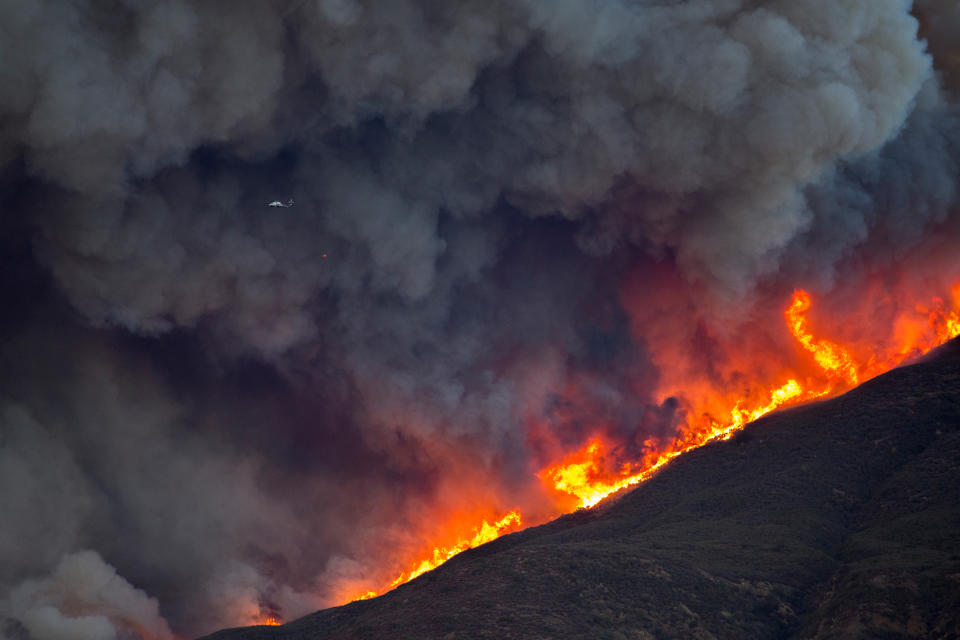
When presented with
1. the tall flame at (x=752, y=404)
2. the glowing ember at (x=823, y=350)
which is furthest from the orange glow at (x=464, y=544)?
the glowing ember at (x=823, y=350)

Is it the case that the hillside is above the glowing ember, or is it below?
below

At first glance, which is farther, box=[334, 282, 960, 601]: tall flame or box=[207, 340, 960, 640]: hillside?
box=[334, 282, 960, 601]: tall flame

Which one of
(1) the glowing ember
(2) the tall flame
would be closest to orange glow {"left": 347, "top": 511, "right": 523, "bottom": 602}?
(2) the tall flame

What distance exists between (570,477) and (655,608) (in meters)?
21.5

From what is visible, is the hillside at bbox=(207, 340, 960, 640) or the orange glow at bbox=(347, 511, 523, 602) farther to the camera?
the orange glow at bbox=(347, 511, 523, 602)

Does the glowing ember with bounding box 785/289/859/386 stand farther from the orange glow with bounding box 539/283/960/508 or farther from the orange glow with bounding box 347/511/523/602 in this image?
the orange glow with bounding box 347/511/523/602

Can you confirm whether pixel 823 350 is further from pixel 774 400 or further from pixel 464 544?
pixel 464 544

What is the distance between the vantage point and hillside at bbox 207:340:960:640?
129ft

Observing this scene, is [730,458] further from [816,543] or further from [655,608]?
[655,608]

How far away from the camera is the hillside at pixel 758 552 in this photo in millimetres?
39188

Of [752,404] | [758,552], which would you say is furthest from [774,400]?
[758,552]

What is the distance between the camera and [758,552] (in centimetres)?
4547

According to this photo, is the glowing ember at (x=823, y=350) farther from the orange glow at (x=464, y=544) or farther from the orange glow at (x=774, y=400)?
the orange glow at (x=464, y=544)

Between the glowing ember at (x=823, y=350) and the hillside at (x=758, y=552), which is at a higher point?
the glowing ember at (x=823, y=350)
